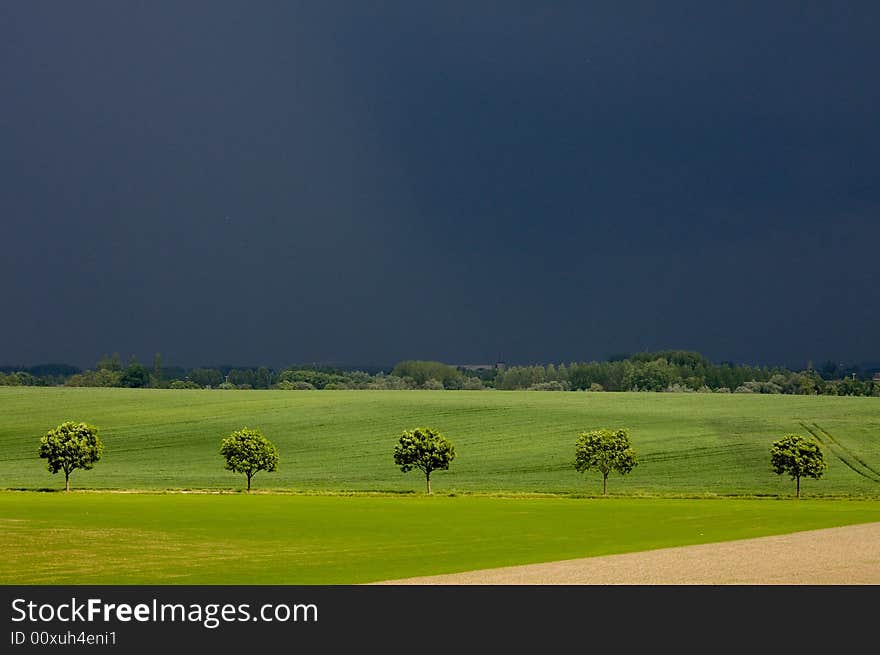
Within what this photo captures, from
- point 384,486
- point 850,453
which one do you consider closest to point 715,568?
point 384,486

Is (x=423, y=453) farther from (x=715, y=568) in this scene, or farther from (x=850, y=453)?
(x=715, y=568)

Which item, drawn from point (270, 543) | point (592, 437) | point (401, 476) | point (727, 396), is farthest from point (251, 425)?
point (270, 543)

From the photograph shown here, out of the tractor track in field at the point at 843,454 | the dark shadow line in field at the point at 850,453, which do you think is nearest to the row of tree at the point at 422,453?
the tractor track in field at the point at 843,454

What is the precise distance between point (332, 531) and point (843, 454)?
83098 millimetres

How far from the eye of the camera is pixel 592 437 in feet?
358

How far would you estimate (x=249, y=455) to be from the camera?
10694 centimetres

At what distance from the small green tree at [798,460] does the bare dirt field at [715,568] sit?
174 feet

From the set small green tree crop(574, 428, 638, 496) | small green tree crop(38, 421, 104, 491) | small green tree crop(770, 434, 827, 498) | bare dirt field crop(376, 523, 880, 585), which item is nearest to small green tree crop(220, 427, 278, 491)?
small green tree crop(38, 421, 104, 491)

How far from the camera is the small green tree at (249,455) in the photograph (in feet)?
350

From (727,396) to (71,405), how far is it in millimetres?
100441

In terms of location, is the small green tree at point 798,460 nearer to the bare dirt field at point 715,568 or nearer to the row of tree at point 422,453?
the row of tree at point 422,453

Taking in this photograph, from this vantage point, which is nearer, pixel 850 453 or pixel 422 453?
pixel 422 453
